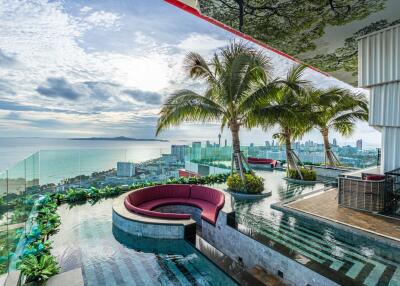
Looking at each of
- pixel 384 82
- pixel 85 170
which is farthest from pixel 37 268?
pixel 384 82

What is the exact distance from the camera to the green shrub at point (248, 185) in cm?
771

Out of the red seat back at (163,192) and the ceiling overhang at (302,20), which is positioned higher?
the ceiling overhang at (302,20)

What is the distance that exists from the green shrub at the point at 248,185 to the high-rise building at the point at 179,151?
4.43m

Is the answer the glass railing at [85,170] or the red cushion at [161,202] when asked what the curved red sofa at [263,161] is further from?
the red cushion at [161,202]

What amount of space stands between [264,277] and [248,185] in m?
4.44

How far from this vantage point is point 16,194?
4.57m

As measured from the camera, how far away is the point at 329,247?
3.95 metres

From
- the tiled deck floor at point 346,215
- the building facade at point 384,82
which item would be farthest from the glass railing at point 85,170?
the building facade at point 384,82

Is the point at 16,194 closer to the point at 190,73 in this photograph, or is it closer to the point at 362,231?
the point at 190,73

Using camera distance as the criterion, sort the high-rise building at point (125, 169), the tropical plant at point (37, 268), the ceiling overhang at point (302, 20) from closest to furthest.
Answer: the tropical plant at point (37, 268) < the ceiling overhang at point (302, 20) < the high-rise building at point (125, 169)

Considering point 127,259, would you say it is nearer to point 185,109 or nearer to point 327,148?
point 185,109

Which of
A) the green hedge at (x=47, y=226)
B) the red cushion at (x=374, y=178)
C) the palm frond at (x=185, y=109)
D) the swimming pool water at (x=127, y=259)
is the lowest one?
the swimming pool water at (x=127, y=259)

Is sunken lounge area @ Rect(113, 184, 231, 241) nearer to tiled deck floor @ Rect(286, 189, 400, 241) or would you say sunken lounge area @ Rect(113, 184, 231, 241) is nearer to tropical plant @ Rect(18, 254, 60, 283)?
tropical plant @ Rect(18, 254, 60, 283)

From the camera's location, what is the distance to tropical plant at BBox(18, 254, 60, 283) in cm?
296
